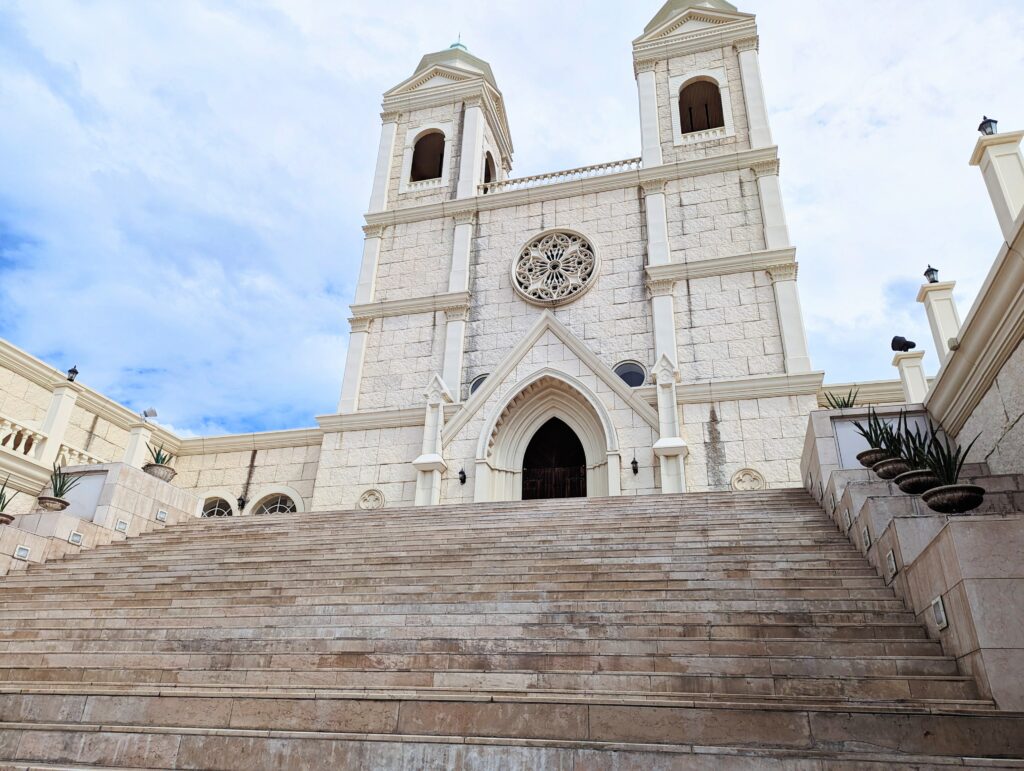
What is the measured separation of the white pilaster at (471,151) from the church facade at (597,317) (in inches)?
2.8

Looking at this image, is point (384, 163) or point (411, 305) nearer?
point (411, 305)

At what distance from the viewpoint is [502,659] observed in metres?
5.72

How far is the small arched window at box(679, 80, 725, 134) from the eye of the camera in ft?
73.4

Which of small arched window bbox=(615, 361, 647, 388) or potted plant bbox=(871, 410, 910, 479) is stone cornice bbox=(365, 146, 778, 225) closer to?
small arched window bbox=(615, 361, 647, 388)

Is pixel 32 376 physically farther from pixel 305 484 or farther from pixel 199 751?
pixel 199 751

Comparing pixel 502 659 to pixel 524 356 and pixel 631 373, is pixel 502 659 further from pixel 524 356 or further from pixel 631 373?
pixel 631 373

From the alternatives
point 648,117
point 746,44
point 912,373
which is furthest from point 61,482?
point 746,44

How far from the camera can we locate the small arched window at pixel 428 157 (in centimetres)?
2458

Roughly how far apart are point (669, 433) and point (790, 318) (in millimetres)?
4360

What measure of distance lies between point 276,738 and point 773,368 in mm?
14545

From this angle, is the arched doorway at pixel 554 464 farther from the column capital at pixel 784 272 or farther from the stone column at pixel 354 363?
the column capital at pixel 784 272

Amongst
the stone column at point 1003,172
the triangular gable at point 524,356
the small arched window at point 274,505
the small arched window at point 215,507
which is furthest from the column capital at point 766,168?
the small arched window at point 215,507

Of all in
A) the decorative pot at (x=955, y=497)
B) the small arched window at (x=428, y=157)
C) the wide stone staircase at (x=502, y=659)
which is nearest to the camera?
the wide stone staircase at (x=502, y=659)

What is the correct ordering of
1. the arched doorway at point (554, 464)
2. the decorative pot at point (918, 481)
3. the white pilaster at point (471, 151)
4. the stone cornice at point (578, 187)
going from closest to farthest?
the decorative pot at point (918, 481) → the arched doorway at point (554, 464) → the stone cornice at point (578, 187) → the white pilaster at point (471, 151)
